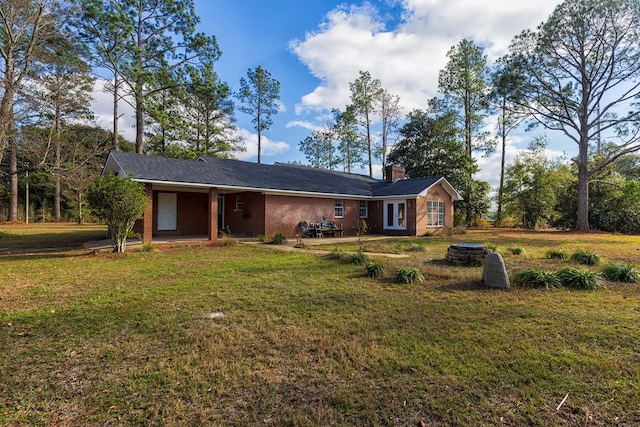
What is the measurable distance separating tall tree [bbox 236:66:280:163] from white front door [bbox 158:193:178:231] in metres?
18.0

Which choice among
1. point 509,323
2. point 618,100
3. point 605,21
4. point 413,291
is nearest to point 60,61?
point 413,291

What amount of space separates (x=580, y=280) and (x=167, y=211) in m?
17.0

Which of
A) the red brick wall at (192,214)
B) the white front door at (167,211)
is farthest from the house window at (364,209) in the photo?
the white front door at (167,211)

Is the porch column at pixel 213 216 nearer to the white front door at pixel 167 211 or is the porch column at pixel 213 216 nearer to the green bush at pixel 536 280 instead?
the white front door at pixel 167 211

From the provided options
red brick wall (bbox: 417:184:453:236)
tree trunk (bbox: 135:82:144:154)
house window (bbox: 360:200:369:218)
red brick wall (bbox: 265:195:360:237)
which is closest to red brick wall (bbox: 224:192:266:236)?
red brick wall (bbox: 265:195:360:237)

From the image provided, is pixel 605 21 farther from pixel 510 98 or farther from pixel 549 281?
pixel 549 281

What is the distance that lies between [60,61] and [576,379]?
24.3 m

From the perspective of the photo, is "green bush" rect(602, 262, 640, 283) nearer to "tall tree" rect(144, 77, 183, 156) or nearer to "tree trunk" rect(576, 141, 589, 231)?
"tree trunk" rect(576, 141, 589, 231)

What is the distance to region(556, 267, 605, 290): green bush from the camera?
264 inches

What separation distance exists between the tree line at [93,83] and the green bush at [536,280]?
812 inches

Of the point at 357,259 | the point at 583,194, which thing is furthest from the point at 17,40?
the point at 583,194

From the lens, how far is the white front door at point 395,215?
20922 mm

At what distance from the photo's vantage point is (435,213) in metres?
21.9

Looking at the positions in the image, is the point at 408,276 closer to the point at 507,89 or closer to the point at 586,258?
the point at 586,258
